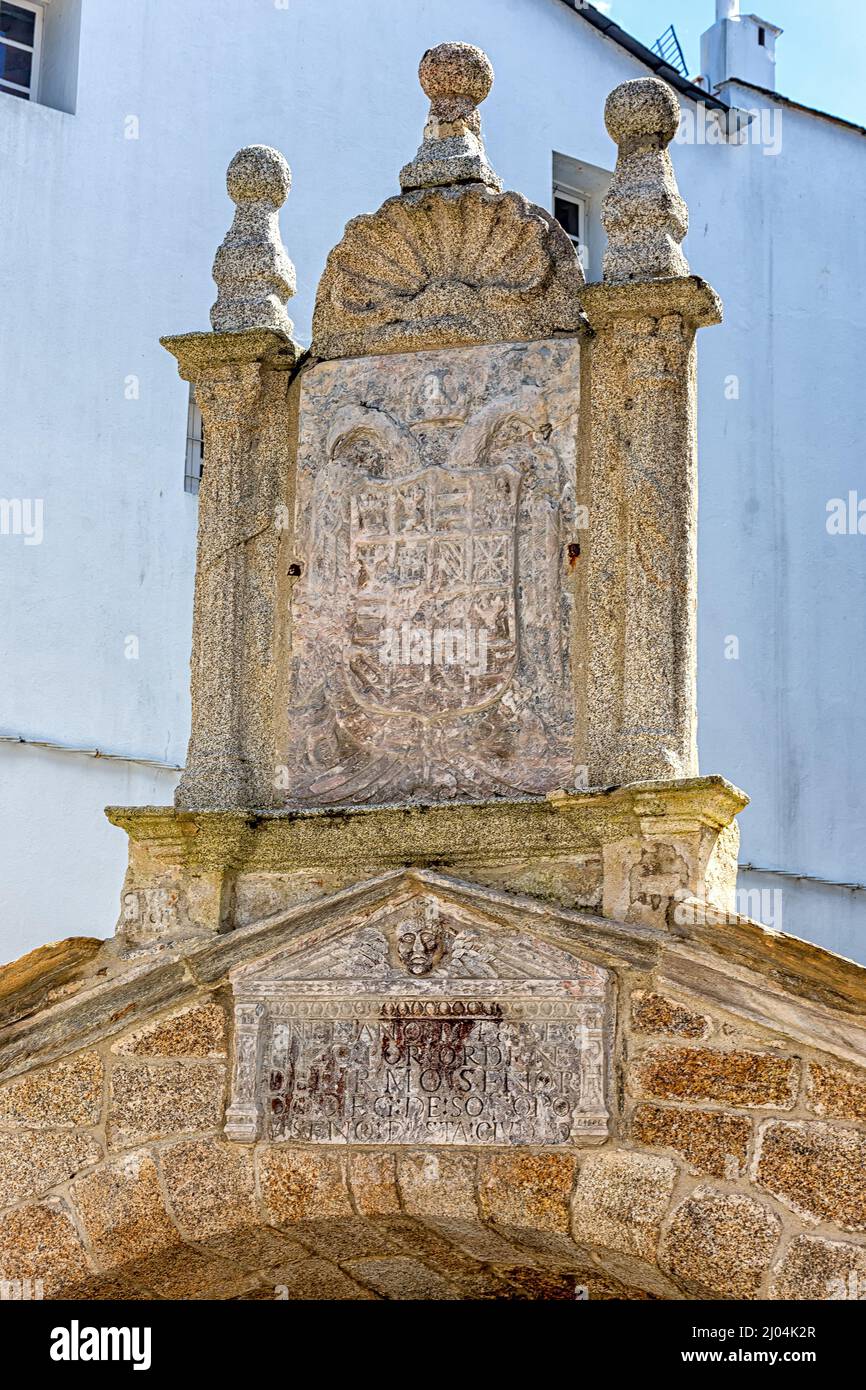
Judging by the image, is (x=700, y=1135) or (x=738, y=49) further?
(x=738, y=49)

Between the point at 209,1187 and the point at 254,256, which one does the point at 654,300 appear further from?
the point at 209,1187

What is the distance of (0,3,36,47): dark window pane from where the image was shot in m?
11.2

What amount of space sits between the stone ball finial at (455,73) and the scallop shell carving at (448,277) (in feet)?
1.28

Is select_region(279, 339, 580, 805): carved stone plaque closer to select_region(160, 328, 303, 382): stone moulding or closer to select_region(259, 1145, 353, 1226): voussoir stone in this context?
select_region(160, 328, 303, 382): stone moulding

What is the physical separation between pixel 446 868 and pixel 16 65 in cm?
627

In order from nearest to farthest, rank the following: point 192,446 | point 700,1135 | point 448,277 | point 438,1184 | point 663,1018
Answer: point 700,1135 → point 663,1018 → point 438,1184 → point 448,277 → point 192,446

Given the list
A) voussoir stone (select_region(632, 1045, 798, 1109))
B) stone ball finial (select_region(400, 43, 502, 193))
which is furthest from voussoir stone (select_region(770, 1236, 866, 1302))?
stone ball finial (select_region(400, 43, 502, 193))

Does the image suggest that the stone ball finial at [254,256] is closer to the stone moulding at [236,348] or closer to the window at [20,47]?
the stone moulding at [236,348]

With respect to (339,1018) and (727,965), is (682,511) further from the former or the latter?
(339,1018)

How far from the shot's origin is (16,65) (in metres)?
11.2

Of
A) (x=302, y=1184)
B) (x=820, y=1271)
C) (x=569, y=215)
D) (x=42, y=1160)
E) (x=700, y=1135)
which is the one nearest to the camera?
(x=820, y=1271)

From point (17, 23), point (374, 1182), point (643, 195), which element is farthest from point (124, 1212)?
point (17, 23)

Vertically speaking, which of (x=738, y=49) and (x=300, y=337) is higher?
(x=738, y=49)

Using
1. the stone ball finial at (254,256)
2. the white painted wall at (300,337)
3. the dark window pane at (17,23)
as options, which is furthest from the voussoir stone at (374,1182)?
the dark window pane at (17,23)
